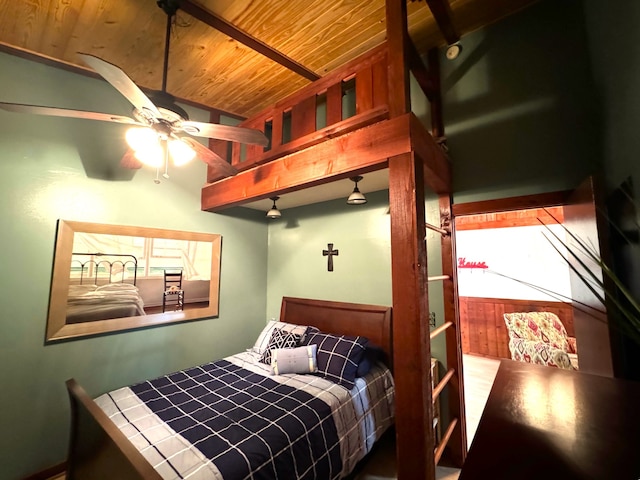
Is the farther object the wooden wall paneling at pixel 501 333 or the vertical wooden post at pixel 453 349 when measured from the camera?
the wooden wall paneling at pixel 501 333

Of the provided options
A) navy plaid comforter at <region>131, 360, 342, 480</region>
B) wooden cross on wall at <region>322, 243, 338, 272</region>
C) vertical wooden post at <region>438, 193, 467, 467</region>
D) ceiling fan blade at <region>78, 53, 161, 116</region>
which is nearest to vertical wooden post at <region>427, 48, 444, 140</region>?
vertical wooden post at <region>438, 193, 467, 467</region>

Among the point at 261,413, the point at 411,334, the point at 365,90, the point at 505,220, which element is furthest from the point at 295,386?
the point at 505,220

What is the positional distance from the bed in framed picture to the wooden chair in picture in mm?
641

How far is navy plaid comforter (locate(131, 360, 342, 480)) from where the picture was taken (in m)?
1.33

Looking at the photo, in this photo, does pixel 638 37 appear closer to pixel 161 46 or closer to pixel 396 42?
pixel 396 42

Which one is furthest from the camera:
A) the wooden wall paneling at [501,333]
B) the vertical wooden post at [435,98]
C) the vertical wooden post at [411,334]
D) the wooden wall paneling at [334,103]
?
the wooden wall paneling at [501,333]

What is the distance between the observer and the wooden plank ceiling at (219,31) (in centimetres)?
171

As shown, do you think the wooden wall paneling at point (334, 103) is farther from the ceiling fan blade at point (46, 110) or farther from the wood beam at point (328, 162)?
the ceiling fan blade at point (46, 110)

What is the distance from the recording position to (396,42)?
1472 mm

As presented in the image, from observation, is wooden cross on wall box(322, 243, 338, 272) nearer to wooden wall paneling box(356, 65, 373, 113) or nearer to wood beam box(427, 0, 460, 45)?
wooden wall paneling box(356, 65, 373, 113)

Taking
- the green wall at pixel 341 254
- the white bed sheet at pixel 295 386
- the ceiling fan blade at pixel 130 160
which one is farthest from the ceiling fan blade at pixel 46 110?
the green wall at pixel 341 254

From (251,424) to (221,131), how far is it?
1.72 m

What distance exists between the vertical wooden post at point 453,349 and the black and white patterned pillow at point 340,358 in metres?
0.70

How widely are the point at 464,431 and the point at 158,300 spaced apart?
2.86 metres
